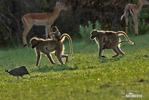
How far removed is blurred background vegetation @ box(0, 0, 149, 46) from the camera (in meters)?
25.0

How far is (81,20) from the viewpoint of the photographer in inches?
1019

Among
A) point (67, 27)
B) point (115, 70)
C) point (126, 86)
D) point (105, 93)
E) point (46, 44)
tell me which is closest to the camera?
point (105, 93)

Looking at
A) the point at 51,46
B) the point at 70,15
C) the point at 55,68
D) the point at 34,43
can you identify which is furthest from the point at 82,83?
the point at 70,15

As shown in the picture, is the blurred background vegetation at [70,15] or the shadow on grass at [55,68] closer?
the shadow on grass at [55,68]

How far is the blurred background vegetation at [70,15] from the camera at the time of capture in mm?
24969

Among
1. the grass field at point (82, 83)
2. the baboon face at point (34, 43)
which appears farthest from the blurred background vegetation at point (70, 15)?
the grass field at point (82, 83)

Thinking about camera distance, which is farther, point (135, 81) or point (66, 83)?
point (66, 83)

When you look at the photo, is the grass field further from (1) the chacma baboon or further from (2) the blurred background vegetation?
(2) the blurred background vegetation

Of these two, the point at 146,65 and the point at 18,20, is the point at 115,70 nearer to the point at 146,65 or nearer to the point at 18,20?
the point at 146,65

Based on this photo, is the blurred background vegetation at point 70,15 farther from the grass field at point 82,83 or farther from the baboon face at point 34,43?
the grass field at point 82,83

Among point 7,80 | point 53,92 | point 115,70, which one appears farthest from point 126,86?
point 7,80

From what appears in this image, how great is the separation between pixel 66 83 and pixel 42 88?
23.3 inches

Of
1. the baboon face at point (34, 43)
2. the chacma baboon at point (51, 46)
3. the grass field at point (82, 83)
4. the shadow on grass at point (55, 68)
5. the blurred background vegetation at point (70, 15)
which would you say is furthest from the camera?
the blurred background vegetation at point (70, 15)

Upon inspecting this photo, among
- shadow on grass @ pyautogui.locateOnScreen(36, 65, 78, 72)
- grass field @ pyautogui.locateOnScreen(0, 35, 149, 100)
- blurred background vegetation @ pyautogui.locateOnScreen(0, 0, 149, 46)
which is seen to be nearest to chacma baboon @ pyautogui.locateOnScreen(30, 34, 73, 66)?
shadow on grass @ pyautogui.locateOnScreen(36, 65, 78, 72)
